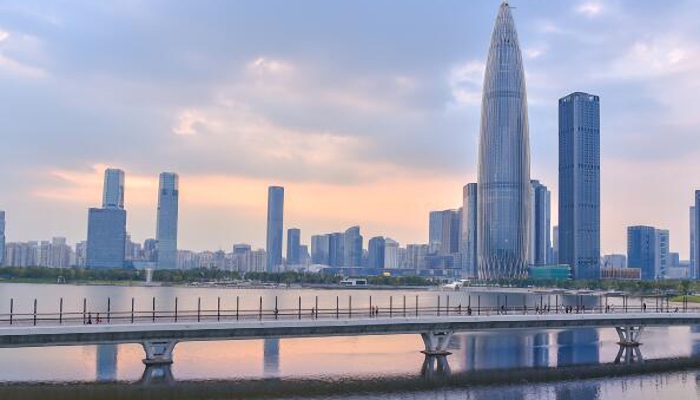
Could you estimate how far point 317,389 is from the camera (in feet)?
201

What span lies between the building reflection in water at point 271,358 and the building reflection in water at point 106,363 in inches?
525

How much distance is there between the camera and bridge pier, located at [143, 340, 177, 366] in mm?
62719

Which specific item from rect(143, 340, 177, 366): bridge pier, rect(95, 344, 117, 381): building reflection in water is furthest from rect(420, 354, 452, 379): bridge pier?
rect(95, 344, 117, 381): building reflection in water

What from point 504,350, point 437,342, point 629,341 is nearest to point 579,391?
point 437,342

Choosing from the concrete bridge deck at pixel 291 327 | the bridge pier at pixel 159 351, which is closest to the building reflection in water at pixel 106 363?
the bridge pier at pixel 159 351

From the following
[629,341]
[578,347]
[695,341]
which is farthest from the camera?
[695,341]

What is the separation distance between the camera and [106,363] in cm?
7362

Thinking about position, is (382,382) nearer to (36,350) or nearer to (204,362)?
(204,362)

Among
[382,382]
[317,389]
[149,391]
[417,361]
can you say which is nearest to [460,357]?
[417,361]

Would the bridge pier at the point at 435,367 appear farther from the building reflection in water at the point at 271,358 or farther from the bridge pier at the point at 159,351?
the bridge pier at the point at 159,351

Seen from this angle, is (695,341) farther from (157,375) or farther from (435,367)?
(157,375)

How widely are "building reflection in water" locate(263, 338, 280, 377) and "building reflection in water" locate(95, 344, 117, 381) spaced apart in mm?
13346

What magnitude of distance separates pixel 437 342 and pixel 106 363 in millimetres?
31686

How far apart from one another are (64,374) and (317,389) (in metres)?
22.9
